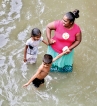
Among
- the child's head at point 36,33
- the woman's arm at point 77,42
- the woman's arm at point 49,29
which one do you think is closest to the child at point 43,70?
the woman's arm at point 77,42

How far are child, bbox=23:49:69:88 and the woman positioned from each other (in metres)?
0.16

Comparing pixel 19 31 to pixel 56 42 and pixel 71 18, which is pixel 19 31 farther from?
pixel 71 18

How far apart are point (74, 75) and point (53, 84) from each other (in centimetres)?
44

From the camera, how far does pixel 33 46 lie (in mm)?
4367

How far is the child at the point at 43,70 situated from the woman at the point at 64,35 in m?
0.16

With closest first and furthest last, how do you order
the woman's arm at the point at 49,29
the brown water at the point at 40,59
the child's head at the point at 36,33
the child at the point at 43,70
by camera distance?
1. the child at the point at 43,70
2. the child's head at the point at 36,33
3. the woman's arm at the point at 49,29
4. the brown water at the point at 40,59

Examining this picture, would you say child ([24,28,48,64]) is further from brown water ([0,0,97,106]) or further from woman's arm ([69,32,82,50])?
woman's arm ([69,32,82,50])

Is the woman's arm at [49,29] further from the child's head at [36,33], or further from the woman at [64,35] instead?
the child's head at [36,33]

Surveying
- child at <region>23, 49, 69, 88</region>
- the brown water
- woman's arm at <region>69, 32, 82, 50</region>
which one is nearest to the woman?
woman's arm at <region>69, 32, 82, 50</region>

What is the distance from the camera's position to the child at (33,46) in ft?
13.3

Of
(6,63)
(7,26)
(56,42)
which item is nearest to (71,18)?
(56,42)

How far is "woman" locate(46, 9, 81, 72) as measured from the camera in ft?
13.1

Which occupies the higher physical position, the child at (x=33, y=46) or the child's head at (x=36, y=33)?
the child's head at (x=36, y=33)

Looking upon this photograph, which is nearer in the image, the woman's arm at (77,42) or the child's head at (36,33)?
the child's head at (36,33)
